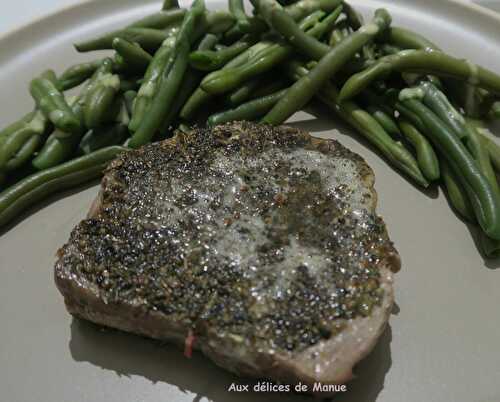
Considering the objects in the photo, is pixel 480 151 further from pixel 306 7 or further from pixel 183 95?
pixel 183 95

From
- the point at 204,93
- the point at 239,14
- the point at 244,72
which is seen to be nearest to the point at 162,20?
the point at 239,14

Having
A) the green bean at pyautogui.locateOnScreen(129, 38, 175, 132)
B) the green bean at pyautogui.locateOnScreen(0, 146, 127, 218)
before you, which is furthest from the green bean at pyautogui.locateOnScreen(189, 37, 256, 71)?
the green bean at pyautogui.locateOnScreen(0, 146, 127, 218)

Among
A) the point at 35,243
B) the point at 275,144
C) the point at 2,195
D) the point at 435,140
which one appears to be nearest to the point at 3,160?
the point at 2,195

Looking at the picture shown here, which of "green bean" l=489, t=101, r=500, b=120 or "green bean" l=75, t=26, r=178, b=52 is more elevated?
"green bean" l=75, t=26, r=178, b=52

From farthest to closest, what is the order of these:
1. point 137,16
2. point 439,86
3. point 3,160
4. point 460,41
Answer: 1. point 137,16
2. point 460,41
3. point 439,86
4. point 3,160

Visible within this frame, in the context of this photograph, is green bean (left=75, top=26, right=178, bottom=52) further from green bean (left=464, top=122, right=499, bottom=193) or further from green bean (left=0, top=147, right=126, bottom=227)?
green bean (left=464, top=122, right=499, bottom=193)

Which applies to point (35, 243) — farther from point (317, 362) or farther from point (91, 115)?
point (317, 362)

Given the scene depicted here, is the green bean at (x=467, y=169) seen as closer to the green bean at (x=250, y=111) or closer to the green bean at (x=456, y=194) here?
the green bean at (x=456, y=194)
